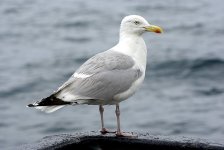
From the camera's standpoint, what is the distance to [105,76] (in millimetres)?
5094

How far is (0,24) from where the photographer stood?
16875mm

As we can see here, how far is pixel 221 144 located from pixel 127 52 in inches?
49.3

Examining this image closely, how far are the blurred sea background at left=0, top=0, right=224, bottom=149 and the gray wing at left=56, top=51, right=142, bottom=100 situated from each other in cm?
422

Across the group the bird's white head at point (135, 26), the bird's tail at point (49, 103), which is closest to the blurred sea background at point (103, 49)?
the bird's white head at point (135, 26)

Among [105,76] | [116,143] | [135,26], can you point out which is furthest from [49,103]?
[135,26]

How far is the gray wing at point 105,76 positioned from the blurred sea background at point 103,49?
13.8 ft

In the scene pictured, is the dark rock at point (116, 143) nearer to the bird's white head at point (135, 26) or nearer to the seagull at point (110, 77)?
the seagull at point (110, 77)

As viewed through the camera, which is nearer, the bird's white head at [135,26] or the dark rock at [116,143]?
the dark rock at [116,143]

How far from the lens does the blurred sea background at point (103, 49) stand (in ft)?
35.5

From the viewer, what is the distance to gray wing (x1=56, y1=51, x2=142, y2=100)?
495 cm

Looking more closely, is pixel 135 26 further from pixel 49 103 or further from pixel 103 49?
pixel 103 49

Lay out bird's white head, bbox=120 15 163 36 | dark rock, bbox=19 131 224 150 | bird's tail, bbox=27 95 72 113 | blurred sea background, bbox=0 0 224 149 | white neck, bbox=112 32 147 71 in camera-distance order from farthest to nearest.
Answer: blurred sea background, bbox=0 0 224 149, bird's white head, bbox=120 15 163 36, white neck, bbox=112 32 147 71, bird's tail, bbox=27 95 72 113, dark rock, bbox=19 131 224 150

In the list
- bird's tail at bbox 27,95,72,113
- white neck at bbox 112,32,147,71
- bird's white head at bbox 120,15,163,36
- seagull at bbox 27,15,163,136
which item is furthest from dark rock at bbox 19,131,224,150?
bird's white head at bbox 120,15,163,36

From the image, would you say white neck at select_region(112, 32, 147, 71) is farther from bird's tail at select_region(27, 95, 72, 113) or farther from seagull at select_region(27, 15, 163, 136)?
bird's tail at select_region(27, 95, 72, 113)
